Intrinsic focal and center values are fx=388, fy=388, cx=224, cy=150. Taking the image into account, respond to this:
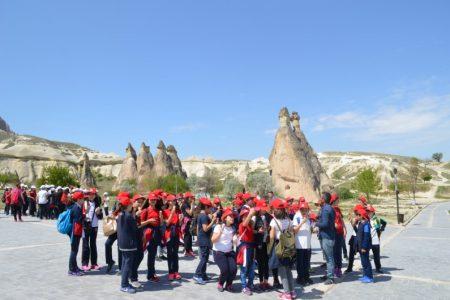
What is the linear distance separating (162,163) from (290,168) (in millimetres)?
28928

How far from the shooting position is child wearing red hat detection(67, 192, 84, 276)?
29.0 feet

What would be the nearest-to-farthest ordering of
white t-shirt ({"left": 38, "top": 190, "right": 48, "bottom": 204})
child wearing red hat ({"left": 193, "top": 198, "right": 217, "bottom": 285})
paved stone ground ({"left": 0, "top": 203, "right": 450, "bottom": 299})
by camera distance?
paved stone ground ({"left": 0, "top": 203, "right": 450, "bottom": 299}) → child wearing red hat ({"left": 193, "top": 198, "right": 217, "bottom": 285}) → white t-shirt ({"left": 38, "top": 190, "right": 48, "bottom": 204})

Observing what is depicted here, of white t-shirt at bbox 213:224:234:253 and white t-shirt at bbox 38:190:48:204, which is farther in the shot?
white t-shirt at bbox 38:190:48:204

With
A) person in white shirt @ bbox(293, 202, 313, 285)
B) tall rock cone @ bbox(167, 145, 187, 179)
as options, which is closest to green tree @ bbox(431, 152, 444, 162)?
tall rock cone @ bbox(167, 145, 187, 179)

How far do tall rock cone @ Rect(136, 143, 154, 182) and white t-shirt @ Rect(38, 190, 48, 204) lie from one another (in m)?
39.7

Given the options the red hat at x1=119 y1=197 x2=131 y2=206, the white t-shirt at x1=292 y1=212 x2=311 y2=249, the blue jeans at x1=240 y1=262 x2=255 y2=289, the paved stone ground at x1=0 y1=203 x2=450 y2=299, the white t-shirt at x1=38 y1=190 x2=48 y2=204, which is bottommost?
the paved stone ground at x1=0 y1=203 x2=450 y2=299

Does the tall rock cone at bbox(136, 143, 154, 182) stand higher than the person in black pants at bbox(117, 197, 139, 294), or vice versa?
the tall rock cone at bbox(136, 143, 154, 182)

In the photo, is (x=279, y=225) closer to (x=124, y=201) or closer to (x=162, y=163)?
→ (x=124, y=201)

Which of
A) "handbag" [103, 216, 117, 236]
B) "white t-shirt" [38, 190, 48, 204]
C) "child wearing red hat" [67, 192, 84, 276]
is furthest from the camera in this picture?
"white t-shirt" [38, 190, 48, 204]

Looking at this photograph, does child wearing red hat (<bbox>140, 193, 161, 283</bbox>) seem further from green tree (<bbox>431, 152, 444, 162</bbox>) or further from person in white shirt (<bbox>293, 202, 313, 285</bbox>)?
green tree (<bbox>431, 152, 444, 162</bbox>)

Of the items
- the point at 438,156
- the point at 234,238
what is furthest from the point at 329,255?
the point at 438,156

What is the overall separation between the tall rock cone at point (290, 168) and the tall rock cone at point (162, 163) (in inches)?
986

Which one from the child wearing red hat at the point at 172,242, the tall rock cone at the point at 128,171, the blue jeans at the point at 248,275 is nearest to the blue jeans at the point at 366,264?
the blue jeans at the point at 248,275

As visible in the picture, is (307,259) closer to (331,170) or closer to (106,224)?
(106,224)
